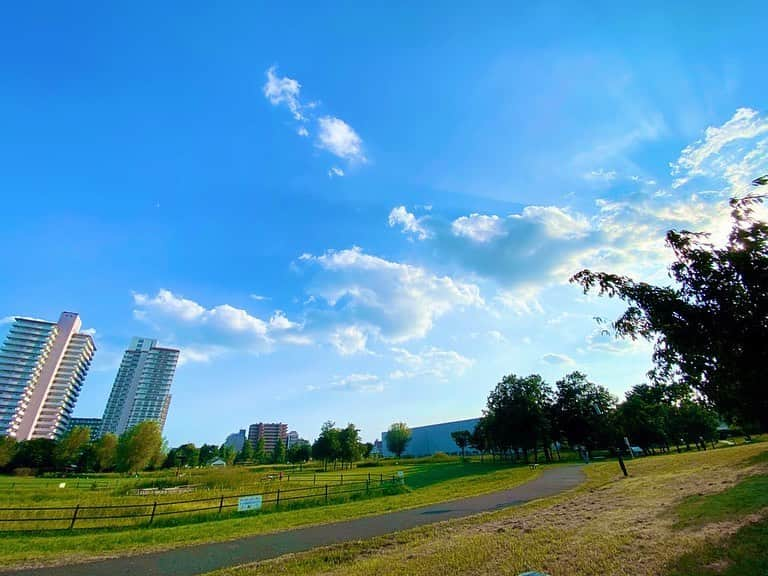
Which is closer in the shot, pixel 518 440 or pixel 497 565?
pixel 497 565

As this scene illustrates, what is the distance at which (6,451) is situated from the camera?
77188 mm

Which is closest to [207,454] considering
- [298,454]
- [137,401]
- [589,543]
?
[298,454]

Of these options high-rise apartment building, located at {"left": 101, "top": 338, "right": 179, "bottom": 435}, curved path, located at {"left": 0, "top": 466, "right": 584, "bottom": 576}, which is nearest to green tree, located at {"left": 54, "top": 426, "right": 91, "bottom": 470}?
curved path, located at {"left": 0, "top": 466, "right": 584, "bottom": 576}

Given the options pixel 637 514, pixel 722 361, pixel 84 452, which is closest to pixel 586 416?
pixel 637 514

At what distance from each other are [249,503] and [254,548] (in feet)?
30.1

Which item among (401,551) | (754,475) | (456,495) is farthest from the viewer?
(456,495)

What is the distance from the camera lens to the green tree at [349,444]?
89.1 metres

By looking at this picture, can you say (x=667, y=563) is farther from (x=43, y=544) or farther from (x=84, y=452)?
(x=84, y=452)

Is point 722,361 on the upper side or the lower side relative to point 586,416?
lower

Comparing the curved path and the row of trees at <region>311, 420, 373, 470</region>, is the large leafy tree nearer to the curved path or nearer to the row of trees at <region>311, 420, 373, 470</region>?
the curved path

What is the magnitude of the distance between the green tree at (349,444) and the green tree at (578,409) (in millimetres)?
49714

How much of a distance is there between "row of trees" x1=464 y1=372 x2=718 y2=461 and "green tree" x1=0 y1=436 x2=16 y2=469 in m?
104

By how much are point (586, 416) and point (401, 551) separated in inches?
2527

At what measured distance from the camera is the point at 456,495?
22484mm
